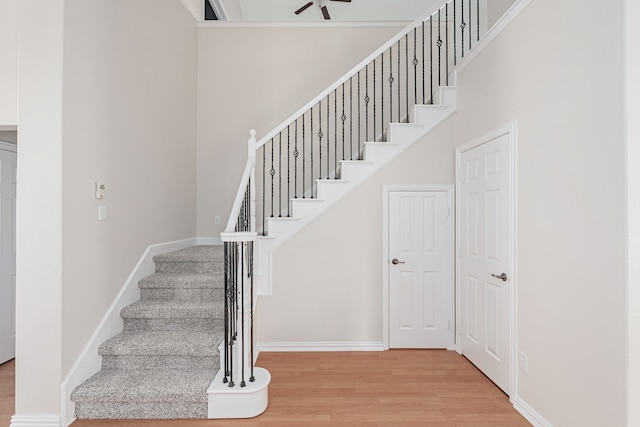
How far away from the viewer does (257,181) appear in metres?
4.80

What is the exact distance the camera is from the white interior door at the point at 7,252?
11.0ft

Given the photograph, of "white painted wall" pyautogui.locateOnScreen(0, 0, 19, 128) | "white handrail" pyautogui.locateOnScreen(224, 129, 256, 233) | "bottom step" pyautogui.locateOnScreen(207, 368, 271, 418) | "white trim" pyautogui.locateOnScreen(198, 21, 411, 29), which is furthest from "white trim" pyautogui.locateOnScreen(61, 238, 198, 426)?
"white trim" pyautogui.locateOnScreen(198, 21, 411, 29)

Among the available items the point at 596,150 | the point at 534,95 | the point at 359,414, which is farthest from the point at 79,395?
the point at 534,95

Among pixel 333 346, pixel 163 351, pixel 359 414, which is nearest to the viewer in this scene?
pixel 359 414

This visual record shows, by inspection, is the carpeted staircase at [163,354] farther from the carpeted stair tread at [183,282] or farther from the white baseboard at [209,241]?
the white baseboard at [209,241]

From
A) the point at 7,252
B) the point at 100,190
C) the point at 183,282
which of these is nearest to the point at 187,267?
the point at 183,282

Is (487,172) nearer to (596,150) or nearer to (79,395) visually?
(596,150)

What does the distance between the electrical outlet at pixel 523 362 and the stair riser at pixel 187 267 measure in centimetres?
282

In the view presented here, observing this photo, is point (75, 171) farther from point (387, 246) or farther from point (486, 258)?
point (486, 258)

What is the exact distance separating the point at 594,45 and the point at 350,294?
9.47ft

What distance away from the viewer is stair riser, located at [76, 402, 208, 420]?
95.8 inches

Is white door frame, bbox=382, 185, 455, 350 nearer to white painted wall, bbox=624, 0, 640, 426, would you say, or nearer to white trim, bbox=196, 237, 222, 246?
white painted wall, bbox=624, 0, 640, 426

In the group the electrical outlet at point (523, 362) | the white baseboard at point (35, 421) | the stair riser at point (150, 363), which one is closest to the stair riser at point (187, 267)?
the stair riser at point (150, 363)

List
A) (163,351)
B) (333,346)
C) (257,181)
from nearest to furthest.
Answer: (163,351), (333,346), (257,181)
